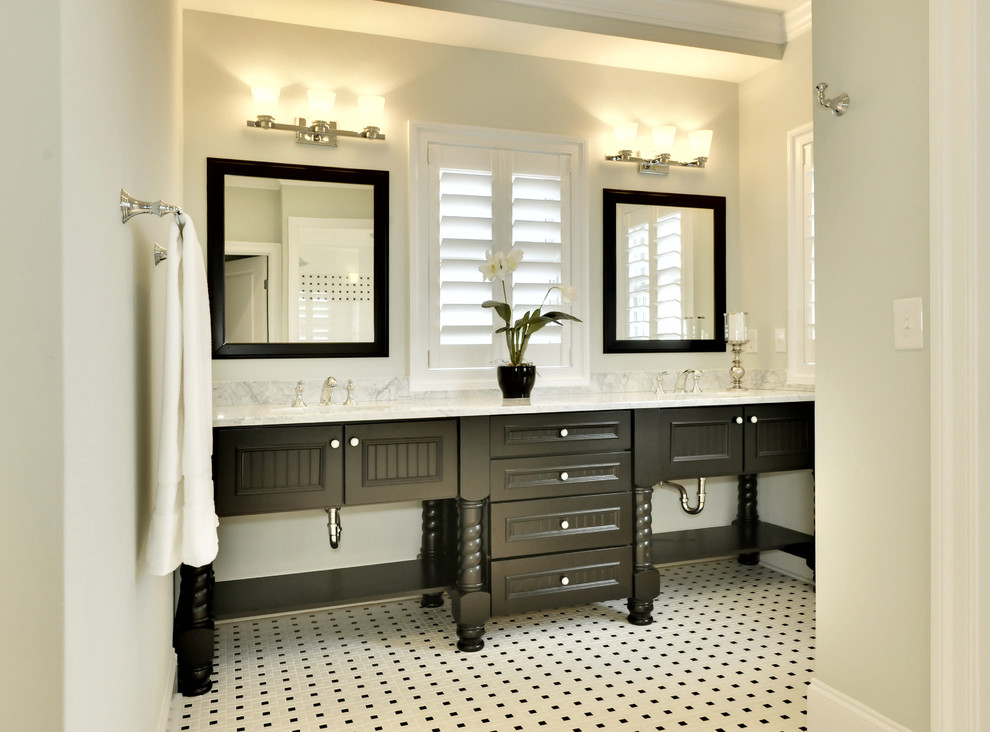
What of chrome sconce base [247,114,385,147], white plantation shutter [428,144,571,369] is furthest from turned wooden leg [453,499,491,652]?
chrome sconce base [247,114,385,147]

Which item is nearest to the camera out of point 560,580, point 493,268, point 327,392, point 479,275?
point 560,580

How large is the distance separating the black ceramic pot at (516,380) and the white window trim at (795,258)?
1356 millimetres

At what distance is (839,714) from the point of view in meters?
1.87

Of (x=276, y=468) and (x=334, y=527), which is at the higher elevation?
(x=276, y=468)

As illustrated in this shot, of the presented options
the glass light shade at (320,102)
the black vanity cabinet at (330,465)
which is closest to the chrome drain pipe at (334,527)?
the black vanity cabinet at (330,465)

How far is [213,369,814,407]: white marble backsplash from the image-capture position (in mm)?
2826

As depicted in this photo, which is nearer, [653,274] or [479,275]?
[479,275]

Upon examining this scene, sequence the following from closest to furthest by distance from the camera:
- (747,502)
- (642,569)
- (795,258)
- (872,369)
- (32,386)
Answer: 1. (32,386)
2. (872,369)
3. (642,569)
4. (795,258)
5. (747,502)

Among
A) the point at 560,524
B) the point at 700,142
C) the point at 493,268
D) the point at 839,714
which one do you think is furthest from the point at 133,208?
the point at 700,142

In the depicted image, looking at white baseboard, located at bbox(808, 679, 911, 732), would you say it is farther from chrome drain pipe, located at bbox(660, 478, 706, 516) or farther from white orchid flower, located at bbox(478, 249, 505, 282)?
white orchid flower, located at bbox(478, 249, 505, 282)

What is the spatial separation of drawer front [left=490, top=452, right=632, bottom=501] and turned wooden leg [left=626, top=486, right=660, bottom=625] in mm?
92

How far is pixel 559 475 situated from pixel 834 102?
5.18 ft

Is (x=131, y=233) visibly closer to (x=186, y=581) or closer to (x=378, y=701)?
(x=186, y=581)

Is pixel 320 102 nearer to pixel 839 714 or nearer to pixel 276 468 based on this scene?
pixel 276 468
